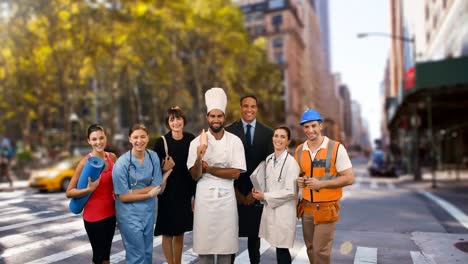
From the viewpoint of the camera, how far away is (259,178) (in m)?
5.00

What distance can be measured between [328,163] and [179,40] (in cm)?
3434

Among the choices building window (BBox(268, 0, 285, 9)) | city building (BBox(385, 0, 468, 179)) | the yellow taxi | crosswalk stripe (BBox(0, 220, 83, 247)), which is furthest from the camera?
building window (BBox(268, 0, 285, 9))

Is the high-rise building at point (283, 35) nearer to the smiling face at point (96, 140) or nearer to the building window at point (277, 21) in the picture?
the building window at point (277, 21)

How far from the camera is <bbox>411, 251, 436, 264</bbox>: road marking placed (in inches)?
255

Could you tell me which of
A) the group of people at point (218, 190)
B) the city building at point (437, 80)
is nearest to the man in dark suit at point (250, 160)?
the group of people at point (218, 190)

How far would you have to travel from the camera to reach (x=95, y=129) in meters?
4.72

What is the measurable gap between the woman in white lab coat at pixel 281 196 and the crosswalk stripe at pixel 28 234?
461cm

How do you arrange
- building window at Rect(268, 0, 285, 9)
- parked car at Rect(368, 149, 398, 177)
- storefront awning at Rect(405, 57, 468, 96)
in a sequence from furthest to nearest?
building window at Rect(268, 0, 285, 9)
parked car at Rect(368, 149, 398, 177)
storefront awning at Rect(405, 57, 468, 96)

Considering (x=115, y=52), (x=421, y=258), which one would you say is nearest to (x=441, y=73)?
(x=421, y=258)

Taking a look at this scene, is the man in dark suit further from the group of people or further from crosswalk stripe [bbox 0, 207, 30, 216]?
crosswalk stripe [bbox 0, 207, 30, 216]

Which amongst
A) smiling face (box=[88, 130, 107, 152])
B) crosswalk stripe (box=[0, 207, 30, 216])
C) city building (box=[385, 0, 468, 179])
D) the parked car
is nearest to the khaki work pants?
smiling face (box=[88, 130, 107, 152])

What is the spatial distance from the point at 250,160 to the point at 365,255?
2912mm

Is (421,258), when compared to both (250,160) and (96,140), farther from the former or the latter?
(96,140)

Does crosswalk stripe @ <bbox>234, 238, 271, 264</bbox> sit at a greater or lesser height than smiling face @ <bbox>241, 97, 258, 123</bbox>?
lesser
